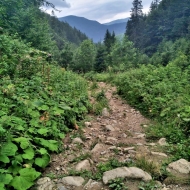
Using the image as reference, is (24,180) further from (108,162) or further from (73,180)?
(108,162)

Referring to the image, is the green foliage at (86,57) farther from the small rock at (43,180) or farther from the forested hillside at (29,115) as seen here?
the small rock at (43,180)

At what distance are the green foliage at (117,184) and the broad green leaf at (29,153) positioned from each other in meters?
1.25

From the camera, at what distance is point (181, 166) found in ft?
10.7

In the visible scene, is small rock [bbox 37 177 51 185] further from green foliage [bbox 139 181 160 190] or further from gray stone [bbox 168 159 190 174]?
gray stone [bbox 168 159 190 174]

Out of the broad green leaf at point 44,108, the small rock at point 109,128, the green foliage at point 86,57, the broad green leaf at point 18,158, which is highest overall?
the green foliage at point 86,57

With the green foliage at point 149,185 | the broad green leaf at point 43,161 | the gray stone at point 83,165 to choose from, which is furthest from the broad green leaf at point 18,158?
the green foliage at point 149,185

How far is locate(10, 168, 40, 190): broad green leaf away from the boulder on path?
3.47 ft

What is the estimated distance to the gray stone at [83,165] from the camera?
129 inches

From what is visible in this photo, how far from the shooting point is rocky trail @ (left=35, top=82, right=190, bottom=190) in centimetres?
290

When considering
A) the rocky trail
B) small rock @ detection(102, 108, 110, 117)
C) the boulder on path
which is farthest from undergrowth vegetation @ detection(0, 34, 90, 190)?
the boulder on path

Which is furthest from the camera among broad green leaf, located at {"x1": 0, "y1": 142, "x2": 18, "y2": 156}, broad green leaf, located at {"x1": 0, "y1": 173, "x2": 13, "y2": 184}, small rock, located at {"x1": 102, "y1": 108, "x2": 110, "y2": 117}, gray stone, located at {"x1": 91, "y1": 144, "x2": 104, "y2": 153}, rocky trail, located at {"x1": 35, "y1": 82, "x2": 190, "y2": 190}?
small rock, located at {"x1": 102, "y1": 108, "x2": 110, "y2": 117}

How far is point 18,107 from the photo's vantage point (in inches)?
158

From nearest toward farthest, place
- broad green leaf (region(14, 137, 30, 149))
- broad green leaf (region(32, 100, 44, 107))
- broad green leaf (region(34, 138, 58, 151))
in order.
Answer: broad green leaf (region(14, 137, 30, 149)) → broad green leaf (region(34, 138, 58, 151)) → broad green leaf (region(32, 100, 44, 107))

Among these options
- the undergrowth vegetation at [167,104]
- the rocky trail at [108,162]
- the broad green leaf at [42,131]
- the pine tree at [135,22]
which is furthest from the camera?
the pine tree at [135,22]
